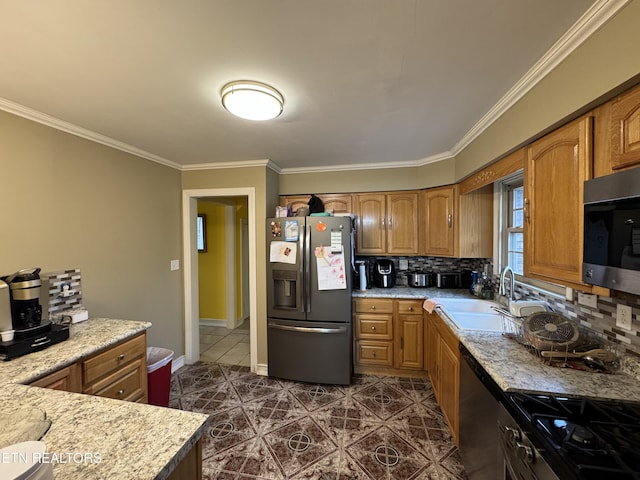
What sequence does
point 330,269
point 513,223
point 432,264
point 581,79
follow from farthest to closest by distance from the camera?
point 432,264, point 330,269, point 513,223, point 581,79

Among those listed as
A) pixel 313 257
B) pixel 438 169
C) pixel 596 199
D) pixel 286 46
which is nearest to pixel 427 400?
pixel 313 257

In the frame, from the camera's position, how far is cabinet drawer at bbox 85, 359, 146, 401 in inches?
61.8

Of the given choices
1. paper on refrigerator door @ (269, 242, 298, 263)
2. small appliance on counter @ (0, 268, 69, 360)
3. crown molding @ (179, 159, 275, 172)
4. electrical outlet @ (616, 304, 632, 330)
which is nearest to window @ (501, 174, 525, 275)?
electrical outlet @ (616, 304, 632, 330)

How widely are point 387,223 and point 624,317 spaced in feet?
6.85

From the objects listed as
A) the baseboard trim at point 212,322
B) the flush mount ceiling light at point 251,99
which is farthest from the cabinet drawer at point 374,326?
the baseboard trim at point 212,322

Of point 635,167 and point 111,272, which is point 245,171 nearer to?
point 111,272

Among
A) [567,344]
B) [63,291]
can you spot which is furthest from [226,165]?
[567,344]

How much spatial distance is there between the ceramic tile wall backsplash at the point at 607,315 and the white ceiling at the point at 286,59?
121 centimetres

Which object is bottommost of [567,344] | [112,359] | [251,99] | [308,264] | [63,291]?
[112,359]

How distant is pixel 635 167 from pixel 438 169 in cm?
203

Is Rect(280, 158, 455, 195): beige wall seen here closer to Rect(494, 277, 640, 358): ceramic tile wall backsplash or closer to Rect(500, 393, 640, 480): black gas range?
Rect(494, 277, 640, 358): ceramic tile wall backsplash

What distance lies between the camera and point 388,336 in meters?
2.76

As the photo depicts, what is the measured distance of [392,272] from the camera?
3.08m

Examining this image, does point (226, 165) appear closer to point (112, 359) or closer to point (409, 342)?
point (112, 359)
